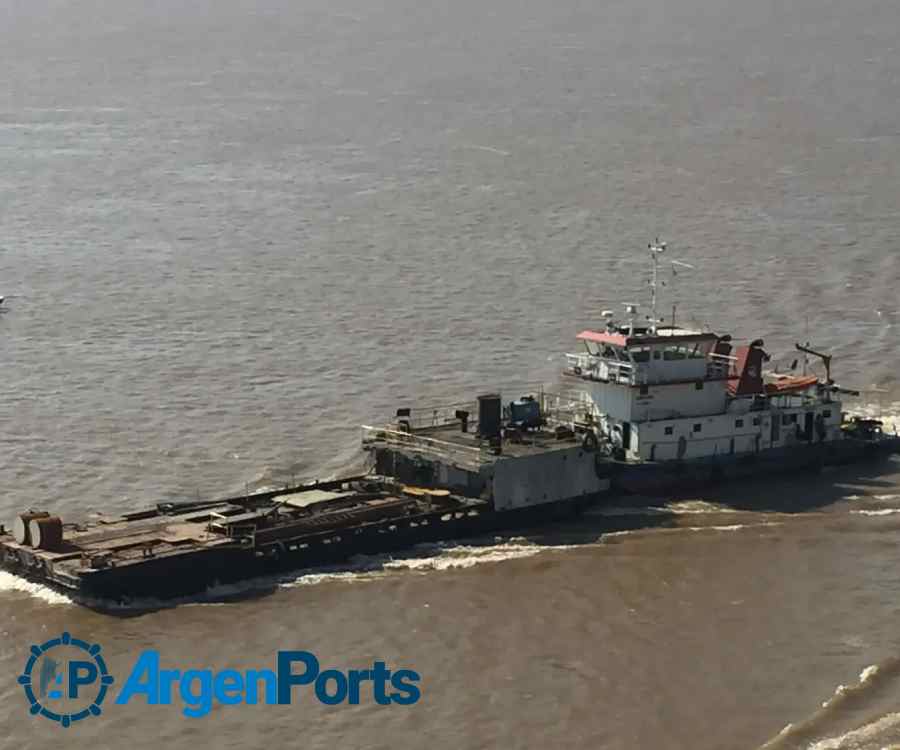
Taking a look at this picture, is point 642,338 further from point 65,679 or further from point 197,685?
point 65,679

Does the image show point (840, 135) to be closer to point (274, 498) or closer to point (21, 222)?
point (21, 222)

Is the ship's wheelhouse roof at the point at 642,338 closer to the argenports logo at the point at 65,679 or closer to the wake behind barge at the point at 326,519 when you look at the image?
the wake behind barge at the point at 326,519

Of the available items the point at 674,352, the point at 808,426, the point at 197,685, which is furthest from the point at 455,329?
the point at 197,685

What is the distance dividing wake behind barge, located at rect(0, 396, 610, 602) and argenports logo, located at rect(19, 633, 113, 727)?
1.61 meters

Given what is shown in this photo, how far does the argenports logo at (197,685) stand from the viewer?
1270 inches

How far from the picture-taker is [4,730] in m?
31.5

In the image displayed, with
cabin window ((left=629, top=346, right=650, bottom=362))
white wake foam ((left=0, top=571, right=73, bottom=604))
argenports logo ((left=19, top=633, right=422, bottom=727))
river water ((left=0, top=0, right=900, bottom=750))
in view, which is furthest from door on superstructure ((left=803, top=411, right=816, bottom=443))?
white wake foam ((left=0, top=571, right=73, bottom=604))

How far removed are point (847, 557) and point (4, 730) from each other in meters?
18.3

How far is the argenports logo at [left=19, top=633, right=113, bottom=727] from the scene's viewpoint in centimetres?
3212

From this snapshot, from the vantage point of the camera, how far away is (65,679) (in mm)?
33406

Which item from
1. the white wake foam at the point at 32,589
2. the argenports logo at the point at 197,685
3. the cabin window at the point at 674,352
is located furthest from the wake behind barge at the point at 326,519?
the cabin window at the point at 674,352

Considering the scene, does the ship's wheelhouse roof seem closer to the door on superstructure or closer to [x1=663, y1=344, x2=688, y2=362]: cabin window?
[x1=663, y1=344, x2=688, y2=362]: cabin window

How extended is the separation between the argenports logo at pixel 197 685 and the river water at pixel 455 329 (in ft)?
1.18

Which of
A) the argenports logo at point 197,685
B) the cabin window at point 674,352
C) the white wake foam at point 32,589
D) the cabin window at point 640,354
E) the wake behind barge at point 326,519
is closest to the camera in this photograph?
the argenports logo at point 197,685
